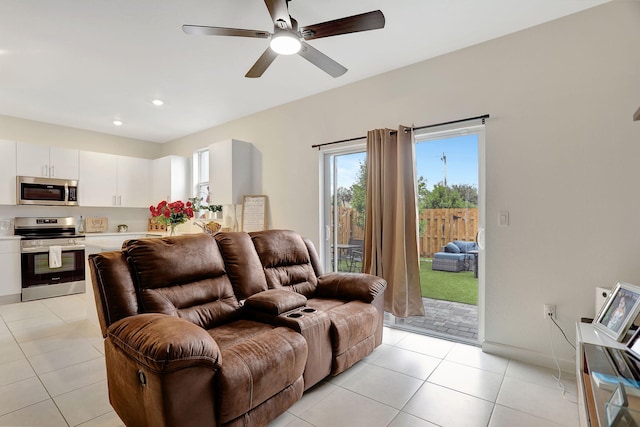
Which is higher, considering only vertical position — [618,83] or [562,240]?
[618,83]

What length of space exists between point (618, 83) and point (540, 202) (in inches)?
37.4

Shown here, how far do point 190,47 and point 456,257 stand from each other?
3167 millimetres

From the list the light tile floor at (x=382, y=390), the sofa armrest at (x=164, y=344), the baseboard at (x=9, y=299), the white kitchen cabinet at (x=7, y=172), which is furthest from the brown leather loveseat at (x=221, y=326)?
the white kitchen cabinet at (x=7, y=172)

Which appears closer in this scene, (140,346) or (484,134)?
(140,346)

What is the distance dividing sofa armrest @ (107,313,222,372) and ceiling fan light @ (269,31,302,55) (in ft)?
5.94

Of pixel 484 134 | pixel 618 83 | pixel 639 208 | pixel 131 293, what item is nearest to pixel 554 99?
pixel 618 83

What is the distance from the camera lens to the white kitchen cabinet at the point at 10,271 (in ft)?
13.9

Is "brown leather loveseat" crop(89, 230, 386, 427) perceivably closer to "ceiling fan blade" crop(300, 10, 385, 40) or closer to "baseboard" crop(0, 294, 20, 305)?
"ceiling fan blade" crop(300, 10, 385, 40)

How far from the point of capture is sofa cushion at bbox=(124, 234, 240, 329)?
1.97 m

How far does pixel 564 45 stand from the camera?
2.41 meters

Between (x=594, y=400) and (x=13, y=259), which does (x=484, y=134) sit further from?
(x=13, y=259)

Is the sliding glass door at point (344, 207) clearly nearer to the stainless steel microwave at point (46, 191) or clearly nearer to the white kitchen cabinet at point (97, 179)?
the white kitchen cabinet at point (97, 179)

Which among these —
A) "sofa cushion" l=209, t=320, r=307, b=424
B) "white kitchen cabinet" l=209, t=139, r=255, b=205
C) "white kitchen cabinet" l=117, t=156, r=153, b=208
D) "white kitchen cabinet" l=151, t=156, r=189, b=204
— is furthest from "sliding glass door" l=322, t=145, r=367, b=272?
"white kitchen cabinet" l=117, t=156, r=153, b=208

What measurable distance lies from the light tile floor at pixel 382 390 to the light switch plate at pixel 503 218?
1129 millimetres
